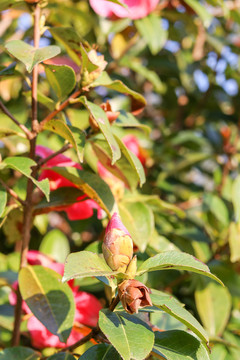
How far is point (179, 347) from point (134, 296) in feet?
0.50

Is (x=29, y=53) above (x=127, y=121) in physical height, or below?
above

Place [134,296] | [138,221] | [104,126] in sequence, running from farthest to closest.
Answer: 1. [138,221]
2. [104,126]
3. [134,296]

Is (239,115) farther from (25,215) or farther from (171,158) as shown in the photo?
(25,215)

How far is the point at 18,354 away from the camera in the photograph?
792 millimetres

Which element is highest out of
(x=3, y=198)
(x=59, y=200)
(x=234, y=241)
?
(x=3, y=198)

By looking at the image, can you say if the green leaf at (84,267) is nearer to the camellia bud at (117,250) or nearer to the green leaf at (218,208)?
the camellia bud at (117,250)

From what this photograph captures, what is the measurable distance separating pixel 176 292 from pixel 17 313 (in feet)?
2.07

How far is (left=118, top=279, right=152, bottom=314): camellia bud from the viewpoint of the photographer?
0.56 meters

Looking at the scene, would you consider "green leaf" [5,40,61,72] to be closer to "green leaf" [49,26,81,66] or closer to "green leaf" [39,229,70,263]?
"green leaf" [49,26,81,66]

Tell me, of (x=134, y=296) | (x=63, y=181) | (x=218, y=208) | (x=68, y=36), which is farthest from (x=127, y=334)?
(x=218, y=208)

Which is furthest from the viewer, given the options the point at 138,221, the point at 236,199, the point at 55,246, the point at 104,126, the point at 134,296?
the point at 55,246

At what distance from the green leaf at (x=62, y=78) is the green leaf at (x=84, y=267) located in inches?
13.7

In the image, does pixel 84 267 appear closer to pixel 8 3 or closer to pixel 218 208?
pixel 8 3

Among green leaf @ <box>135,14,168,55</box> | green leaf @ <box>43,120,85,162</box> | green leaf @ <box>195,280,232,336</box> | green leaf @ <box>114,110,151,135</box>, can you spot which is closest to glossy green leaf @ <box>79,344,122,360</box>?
green leaf @ <box>43,120,85,162</box>
